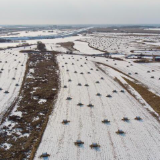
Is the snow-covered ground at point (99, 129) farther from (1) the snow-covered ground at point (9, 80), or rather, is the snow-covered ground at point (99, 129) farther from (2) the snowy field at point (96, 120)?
(1) the snow-covered ground at point (9, 80)

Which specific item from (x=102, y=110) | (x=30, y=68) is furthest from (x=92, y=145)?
(x=30, y=68)

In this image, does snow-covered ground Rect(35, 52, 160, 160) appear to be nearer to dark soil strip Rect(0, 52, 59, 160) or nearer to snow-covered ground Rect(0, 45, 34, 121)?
dark soil strip Rect(0, 52, 59, 160)

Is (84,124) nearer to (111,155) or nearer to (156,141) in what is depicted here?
(111,155)

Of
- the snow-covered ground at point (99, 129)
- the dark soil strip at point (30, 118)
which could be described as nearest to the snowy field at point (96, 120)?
the snow-covered ground at point (99, 129)

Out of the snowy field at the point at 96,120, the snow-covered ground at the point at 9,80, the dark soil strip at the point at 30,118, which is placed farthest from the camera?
the snow-covered ground at the point at 9,80

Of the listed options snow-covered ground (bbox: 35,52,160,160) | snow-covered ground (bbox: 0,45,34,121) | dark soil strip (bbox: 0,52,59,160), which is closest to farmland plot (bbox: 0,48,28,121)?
snow-covered ground (bbox: 0,45,34,121)

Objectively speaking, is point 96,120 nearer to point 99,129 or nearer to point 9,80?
point 99,129
